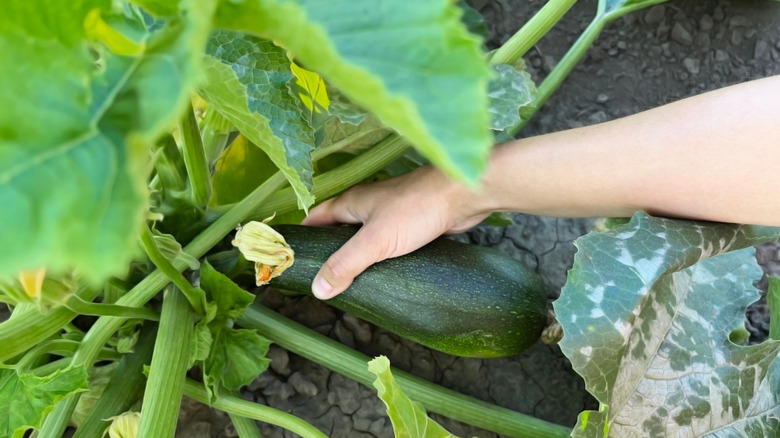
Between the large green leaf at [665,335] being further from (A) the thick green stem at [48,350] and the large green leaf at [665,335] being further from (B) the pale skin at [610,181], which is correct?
(A) the thick green stem at [48,350]

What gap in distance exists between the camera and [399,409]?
861 millimetres

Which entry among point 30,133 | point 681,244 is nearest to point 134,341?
point 30,133

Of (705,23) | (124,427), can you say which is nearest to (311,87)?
(124,427)

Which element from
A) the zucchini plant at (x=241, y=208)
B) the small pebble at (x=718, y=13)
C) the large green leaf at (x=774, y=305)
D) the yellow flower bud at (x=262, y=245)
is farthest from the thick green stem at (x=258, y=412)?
the small pebble at (x=718, y=13)

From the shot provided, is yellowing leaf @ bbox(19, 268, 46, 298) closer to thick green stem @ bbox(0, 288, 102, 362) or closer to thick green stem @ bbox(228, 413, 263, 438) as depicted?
Result: thick green stem @ bbox(0, 288, 102, 362)

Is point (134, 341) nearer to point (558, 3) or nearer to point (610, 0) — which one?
point (558, 3)

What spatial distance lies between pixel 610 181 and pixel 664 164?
84 millimetres

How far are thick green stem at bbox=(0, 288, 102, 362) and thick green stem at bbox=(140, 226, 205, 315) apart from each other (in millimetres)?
133

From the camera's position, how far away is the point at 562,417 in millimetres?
1366

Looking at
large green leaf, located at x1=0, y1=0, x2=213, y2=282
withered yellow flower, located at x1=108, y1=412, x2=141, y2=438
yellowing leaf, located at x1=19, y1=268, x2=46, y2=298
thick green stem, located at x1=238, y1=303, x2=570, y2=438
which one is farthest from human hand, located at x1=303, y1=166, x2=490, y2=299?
large green leaf, located at x1=0, y1=0, x2=213, y2=282

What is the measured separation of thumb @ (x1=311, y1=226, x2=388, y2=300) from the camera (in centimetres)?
108

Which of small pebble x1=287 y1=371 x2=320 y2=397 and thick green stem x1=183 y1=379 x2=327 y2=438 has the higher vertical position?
thick green stem x1=183 y1=379 x2=327 y2=438

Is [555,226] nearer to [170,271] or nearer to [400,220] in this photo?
[400,220]

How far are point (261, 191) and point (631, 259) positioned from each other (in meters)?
0.58
